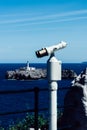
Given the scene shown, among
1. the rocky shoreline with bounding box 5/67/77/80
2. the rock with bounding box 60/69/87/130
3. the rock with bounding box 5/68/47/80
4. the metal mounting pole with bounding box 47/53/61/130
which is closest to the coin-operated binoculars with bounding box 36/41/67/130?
the metal mounting pole with bounding box 47/53/61/130

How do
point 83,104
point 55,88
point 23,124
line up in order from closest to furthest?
point 55,88
point 83,104
point 23,124

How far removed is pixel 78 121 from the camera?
841 centimetres

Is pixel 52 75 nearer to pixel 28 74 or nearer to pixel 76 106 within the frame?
pixel 76 106

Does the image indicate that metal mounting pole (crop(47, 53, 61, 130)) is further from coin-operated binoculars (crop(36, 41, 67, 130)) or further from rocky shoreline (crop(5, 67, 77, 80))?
rocky shoreline (crop(5, 67, 77, 80))

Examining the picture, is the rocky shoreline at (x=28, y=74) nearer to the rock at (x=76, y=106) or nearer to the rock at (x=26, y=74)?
the rock at (x=26, y=74)

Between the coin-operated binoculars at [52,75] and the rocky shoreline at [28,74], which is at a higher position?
the rocky shoreline at [28,74]

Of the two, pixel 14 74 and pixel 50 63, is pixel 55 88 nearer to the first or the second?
pixel 50 63

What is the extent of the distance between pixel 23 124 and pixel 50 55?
85.6 inches

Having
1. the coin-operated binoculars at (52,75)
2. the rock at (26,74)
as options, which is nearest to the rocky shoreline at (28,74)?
the rock at (26,74)

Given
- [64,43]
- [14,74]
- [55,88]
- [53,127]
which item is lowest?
[53,127]

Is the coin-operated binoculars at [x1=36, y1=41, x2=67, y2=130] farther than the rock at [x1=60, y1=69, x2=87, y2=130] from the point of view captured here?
No

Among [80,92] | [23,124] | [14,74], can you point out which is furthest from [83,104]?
[14,74]

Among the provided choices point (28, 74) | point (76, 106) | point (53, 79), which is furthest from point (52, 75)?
point (28, 74)

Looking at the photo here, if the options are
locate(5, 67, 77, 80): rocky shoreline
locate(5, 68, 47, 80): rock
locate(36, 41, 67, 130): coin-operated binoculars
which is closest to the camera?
locate(36, 41, 67, 130): coin-operated binoculars
